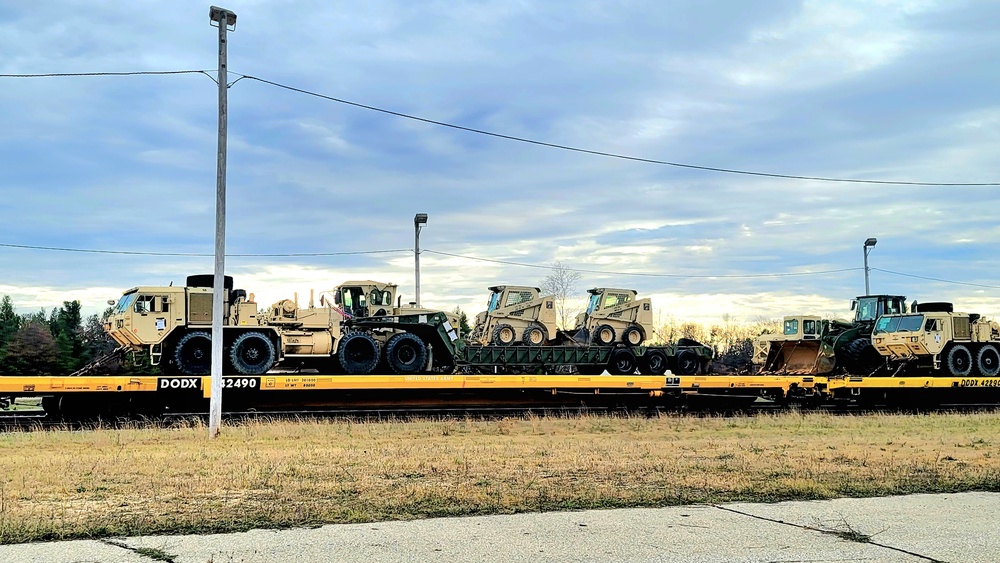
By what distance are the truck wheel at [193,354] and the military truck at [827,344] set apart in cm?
1656

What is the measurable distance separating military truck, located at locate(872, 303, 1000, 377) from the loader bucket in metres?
1.63

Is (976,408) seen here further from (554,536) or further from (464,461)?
(554,536)

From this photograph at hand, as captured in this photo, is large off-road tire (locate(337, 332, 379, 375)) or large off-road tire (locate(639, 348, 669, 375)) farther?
large off-road tire (locate(639, 348, 669, 375))

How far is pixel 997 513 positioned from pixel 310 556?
599 cm

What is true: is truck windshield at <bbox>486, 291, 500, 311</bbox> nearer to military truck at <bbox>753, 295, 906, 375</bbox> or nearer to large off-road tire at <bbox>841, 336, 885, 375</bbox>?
military truck at <bbox>753, 295, 906, 375</bbox>

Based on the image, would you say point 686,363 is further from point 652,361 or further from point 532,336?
point 532,336

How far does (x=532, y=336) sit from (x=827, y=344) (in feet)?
29.3

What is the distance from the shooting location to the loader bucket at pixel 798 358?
27.9 meters

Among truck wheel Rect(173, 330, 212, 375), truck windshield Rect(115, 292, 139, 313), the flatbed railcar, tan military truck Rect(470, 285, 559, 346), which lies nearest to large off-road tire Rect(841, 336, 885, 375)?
the flatbed railcar

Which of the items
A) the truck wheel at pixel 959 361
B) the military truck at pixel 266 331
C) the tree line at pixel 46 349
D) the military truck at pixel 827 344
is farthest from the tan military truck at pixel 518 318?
the tree line at pixel 46 349

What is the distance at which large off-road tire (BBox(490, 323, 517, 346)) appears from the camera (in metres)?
26.6

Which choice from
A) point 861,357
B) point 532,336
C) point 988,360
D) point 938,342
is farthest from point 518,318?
point 988,360

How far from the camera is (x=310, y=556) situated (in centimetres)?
646

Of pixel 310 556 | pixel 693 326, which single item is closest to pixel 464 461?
pixel 310 556
